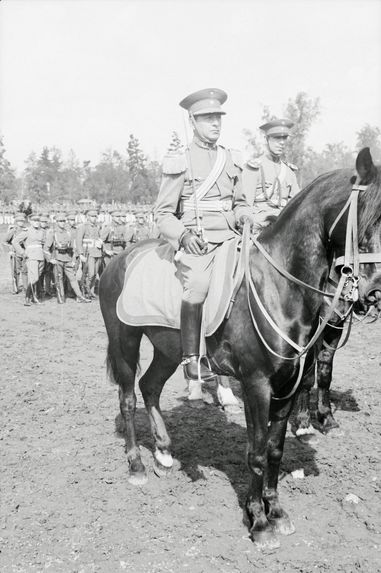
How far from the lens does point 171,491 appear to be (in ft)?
14.8

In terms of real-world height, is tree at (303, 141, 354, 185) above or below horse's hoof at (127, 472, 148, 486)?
above

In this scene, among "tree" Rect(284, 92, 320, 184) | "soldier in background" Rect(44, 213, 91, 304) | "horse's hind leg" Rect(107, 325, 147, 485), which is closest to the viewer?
"horse's hind leg" Rect(107, 325, 147, 485)

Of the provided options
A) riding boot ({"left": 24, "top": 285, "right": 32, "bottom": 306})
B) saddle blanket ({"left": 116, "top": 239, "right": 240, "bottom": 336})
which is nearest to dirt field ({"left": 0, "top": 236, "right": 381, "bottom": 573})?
saddle blanket ({"left": 116, "top": 239, "right": 240, "bottom": 336})

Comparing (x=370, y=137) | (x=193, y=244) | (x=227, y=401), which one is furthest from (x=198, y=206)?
(x=370, y=137)

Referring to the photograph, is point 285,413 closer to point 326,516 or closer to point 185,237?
point 326,516

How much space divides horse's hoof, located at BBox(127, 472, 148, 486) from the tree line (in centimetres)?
5399

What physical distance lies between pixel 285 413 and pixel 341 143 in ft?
270

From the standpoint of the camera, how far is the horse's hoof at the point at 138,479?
4.65m

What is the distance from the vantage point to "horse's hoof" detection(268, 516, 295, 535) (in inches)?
152

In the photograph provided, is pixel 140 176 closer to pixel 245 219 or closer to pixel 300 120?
pixel 300 120

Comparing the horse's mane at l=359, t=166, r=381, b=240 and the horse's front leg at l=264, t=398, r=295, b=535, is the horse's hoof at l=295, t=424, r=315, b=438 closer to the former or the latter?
the horse's front leg at l=264, t=398, r=295, b=535


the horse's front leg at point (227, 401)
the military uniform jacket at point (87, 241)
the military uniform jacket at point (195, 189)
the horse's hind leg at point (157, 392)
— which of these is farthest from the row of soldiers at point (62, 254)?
the military uniform jacket at point (195, 189)

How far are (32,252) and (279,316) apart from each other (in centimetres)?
1247

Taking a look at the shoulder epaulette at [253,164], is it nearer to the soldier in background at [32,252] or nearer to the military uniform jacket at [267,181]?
the military uniform jacket at [267,181]
